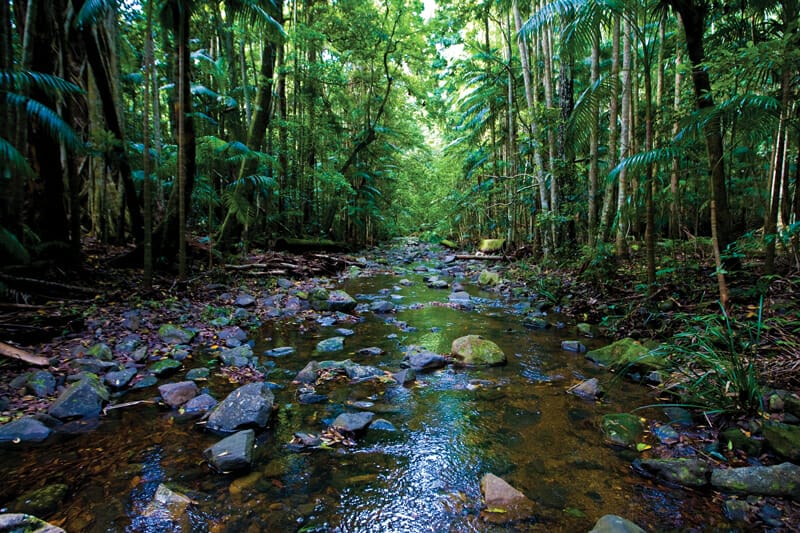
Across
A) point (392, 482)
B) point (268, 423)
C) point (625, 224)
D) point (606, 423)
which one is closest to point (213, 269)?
point (268, 423)

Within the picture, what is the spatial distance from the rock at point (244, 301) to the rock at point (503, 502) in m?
5.81

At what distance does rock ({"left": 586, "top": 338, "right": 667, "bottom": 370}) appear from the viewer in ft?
12.9

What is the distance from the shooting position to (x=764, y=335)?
367cm

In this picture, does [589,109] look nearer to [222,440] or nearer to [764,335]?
[764,335]

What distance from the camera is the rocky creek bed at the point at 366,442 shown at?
7.07 ft

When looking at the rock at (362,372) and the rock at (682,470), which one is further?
the rock at (362,372)

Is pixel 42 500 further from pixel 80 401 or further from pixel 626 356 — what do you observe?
pixel 626 356

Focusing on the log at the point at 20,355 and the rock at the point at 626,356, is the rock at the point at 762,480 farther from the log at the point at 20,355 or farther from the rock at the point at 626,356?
the log at the point at 20,355

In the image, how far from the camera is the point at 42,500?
220cm

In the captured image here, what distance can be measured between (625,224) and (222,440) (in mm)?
8244

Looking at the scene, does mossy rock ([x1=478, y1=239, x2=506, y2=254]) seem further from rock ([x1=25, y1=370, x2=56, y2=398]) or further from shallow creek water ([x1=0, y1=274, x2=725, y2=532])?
rock ([x1=25, y1=370, x2=56, y2=398])

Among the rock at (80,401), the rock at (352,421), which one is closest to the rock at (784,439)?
the rock at (352,421)

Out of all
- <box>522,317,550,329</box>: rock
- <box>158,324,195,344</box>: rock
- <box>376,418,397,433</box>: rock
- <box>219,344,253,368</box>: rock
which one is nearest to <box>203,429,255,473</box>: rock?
<box>376,418,397,433</box>: rock

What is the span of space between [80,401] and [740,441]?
16.7 ft
